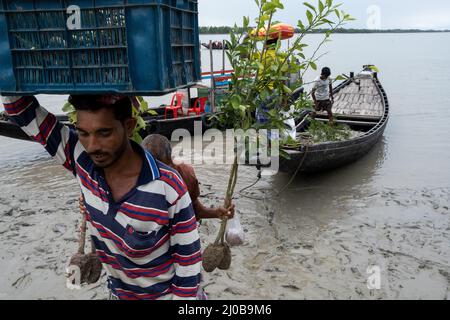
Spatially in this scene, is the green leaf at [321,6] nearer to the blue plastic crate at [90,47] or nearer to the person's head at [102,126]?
the blue plastic crate at [90,47]

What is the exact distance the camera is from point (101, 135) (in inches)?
58.3

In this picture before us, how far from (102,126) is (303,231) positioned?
4.60 m

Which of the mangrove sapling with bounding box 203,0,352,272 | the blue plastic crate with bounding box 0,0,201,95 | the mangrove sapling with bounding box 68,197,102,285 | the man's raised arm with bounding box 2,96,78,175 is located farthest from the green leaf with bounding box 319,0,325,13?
the mangrove sapling with bounding box 68,197,102,285

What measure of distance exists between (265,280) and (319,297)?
61cm

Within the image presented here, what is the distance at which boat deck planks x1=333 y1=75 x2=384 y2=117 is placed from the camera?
10.9 metres

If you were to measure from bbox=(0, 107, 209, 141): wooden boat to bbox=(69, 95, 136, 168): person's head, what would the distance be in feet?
25.3

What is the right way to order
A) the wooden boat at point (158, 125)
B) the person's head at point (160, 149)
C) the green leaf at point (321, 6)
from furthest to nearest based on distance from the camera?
the wooden boat at point (158, 125) → the person's head at point (160, 149) → the green leaf at point (321, 6)

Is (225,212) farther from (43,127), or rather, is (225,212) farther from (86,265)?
(43,127)

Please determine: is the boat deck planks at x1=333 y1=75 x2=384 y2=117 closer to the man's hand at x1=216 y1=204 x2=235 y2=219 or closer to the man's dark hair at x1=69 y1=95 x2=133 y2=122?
the man's hand at x1=216 y1=204 x2=235 y2=219

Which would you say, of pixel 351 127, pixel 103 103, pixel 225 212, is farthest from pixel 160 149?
pixel 351 127

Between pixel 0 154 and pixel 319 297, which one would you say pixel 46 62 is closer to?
pixel 319 297

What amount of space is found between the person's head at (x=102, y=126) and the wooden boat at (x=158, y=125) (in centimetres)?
773

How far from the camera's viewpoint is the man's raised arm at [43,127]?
1677 millimetres

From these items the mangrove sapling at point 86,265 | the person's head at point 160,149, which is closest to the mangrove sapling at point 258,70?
the person's head at point 160,149
